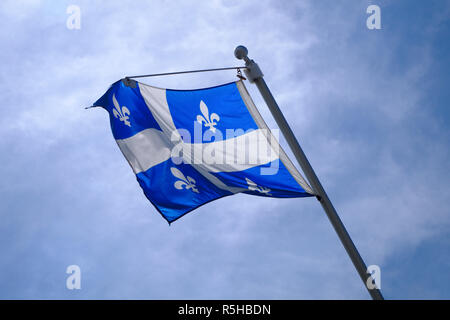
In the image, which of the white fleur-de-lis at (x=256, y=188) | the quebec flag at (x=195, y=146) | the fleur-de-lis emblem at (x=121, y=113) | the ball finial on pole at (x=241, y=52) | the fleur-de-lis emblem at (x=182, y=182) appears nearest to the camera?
the ball finial on pole at (x=241, y=52)

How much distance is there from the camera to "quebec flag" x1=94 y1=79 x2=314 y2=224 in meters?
9.03

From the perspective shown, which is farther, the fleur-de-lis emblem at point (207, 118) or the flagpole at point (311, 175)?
the fleur-de-lis emblem at point (207, 118)

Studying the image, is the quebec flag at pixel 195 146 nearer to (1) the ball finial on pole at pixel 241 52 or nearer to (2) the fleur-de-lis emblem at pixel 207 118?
(2) the fleur-de-lis emblem at pixel 207 118

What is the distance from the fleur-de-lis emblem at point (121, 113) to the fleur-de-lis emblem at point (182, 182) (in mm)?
1744

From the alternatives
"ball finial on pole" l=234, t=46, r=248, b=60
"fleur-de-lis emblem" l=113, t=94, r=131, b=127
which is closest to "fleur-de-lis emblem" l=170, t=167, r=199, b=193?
"fleur-de-lis emblem" l=113, t=94, r=131, b=127

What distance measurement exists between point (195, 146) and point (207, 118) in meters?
0.65

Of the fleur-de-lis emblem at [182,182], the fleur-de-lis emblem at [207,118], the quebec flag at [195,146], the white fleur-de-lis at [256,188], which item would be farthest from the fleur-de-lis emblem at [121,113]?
the white fleur-de-lis at [256,188]

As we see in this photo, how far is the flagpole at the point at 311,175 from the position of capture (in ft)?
26.3
